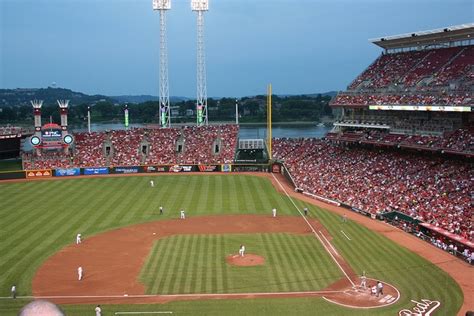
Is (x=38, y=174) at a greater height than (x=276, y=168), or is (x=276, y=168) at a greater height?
(x=276, y=168)

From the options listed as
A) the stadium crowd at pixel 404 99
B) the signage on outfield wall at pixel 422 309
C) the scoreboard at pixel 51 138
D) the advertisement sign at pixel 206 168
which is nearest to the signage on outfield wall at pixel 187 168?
the advertisement sign at pixel 206 168

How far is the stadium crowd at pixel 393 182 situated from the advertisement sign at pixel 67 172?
28995mm

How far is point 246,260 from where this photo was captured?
32.1m

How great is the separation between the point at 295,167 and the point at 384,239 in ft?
91.7

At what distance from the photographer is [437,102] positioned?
1962 inches

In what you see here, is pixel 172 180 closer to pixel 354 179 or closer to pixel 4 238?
pixel 354 179

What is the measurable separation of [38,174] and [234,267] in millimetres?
43703

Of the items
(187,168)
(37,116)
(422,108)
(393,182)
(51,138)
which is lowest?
(187,168)

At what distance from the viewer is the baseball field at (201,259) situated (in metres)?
25.9

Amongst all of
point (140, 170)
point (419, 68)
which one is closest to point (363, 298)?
point (419, 68)

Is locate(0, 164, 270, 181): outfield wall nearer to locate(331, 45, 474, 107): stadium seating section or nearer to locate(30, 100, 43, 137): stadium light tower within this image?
locate(30, 100, 43, 137): stadium light tower

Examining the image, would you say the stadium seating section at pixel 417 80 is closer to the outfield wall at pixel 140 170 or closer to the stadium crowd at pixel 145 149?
the outfield wall at pixel 140 170

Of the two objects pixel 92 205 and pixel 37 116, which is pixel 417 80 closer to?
pixel 92 205

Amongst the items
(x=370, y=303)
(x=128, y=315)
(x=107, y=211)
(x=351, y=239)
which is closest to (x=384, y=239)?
(x=351, y=239)
